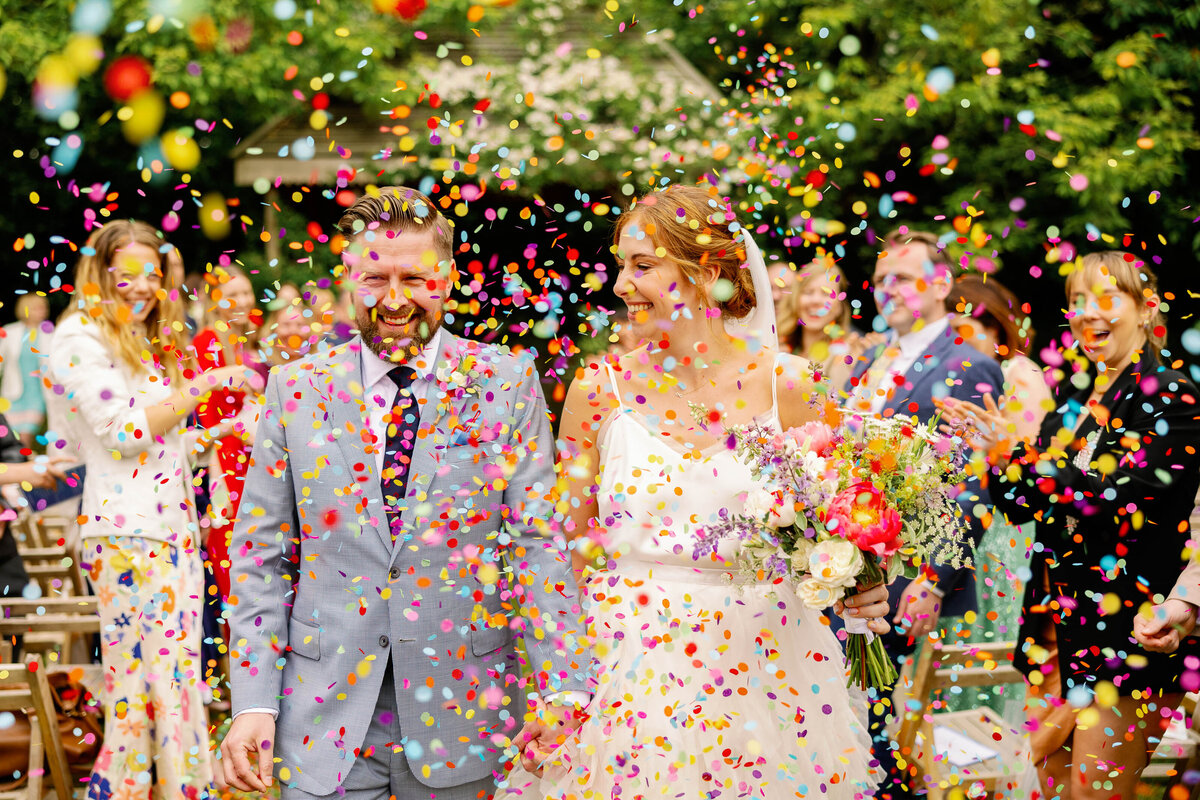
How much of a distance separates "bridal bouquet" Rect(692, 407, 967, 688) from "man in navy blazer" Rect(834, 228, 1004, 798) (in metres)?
1.03

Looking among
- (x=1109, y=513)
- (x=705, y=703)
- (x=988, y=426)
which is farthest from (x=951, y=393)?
(x=705, y=703)

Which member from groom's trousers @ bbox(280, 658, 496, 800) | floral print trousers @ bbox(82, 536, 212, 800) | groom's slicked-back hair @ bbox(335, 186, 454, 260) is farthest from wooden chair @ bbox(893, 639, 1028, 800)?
floral print trousers @ bbox(82, 536, 212, 800)

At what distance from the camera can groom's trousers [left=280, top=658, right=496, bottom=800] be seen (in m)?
2.40

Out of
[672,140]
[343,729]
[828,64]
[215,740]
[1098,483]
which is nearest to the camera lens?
[343,729]

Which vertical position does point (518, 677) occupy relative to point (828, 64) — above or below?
above

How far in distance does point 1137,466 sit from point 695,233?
1.63 metres

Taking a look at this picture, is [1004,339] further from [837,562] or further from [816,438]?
[837,562]

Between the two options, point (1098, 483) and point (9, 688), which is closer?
point (1098, 483)

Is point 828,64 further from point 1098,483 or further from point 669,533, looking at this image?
point 669,533

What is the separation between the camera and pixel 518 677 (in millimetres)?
2648

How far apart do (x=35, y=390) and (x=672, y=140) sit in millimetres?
6024

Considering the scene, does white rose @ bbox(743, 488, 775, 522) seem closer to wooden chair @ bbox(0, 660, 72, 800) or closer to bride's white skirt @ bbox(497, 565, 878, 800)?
bride's white skirt @ bbox(497, 565, 878, 800)

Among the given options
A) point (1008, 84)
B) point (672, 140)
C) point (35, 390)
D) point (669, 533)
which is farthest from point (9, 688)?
point (1008, 84)

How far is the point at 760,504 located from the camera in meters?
2.52
